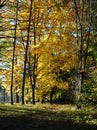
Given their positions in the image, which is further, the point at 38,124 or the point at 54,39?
the point at 54,39

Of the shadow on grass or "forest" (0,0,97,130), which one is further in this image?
"forest" (0,0,97,130)

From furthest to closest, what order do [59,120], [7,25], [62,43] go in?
[7,25]
[62,43]
[59,120]

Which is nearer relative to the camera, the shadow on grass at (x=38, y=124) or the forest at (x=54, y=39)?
the shadow on grass at (x=38, y=124)

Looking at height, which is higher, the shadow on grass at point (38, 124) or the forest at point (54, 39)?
the forest at point (54, 39)

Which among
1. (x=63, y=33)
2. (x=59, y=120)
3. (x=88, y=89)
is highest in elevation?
(x=63, y=33)

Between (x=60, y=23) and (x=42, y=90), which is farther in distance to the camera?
(x=42, y=90)

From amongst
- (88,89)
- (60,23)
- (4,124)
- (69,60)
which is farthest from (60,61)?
(4,124)

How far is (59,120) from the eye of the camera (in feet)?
65.9

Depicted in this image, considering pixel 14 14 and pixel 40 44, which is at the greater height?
pixel 14 14

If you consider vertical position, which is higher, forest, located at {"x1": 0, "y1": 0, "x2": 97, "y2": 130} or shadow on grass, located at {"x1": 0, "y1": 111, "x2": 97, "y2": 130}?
forest, located at {"x1": 0, "y1": 0, "x2": 97, "y2": 130}

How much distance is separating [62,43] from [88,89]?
1553cm

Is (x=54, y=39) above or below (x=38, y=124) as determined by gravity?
above

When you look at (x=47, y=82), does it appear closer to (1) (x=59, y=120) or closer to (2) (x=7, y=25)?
(2) (x=7, y=25)

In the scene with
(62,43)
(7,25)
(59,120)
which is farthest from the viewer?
(7,25)
